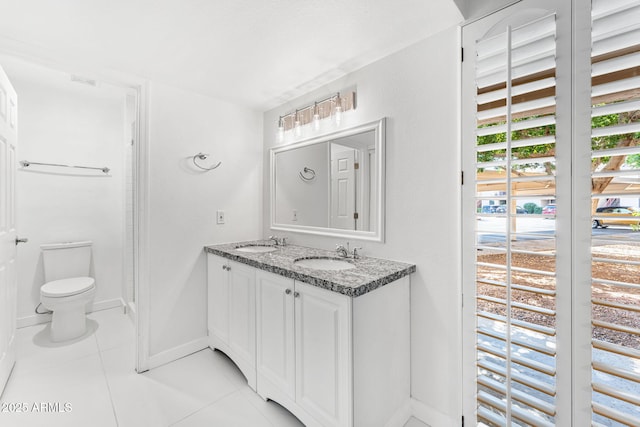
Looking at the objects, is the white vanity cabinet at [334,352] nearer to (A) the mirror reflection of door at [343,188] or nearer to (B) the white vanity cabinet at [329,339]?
(B) the white vanity cabinet at [329,339]

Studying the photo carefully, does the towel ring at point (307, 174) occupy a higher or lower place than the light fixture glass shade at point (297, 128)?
lower

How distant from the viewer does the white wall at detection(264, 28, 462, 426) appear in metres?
1.44

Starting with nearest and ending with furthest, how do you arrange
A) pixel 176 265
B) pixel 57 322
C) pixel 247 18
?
pixel 247 18, pixel 176 265, pixel 57 322

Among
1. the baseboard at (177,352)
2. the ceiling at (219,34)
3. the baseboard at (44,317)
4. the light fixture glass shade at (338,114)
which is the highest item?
the ceiling at (219,34)

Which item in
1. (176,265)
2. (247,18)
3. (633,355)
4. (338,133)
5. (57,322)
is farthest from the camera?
(57,322)

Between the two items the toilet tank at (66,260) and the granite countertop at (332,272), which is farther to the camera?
the toilet tank at (66,260)

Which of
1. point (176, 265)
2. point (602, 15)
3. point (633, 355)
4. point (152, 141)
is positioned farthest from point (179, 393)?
point (602, 15)

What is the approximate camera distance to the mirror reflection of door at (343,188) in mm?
1924

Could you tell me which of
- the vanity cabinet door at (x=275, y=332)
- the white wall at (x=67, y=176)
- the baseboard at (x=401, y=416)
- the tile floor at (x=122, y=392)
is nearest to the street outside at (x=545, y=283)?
the baseboard at (x=401, y=416)

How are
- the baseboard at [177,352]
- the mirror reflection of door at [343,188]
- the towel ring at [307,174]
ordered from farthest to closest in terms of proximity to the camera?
1. the towel ring at [307,174]
2. the baseboard at [177,352]
3. the mirror reflection of door at [343,188]

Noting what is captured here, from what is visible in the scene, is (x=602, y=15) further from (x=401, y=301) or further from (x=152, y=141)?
(x=152, y=141)

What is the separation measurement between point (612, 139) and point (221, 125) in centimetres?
246

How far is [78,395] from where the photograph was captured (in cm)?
170

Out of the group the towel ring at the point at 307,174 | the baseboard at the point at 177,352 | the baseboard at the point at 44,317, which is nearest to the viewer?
the baseboard at the point at 177,352
